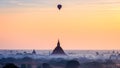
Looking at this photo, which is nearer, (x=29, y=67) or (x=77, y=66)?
(x=77, y=66)

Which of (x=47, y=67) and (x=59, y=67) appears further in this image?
(x=59, y=67)

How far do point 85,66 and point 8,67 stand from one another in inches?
1530

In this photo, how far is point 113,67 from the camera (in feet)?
362

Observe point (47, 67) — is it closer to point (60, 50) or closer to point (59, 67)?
point (59, 67)

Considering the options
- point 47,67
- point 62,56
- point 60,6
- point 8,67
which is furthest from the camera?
point 62,56

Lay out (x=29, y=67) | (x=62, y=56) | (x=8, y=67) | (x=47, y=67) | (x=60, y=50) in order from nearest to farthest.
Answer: (x=8, y=67)
(x=47, y=67)
(x=29, y=67)
(x=60, y=50)
(x=62, y=56)

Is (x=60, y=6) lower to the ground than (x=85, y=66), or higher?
higher

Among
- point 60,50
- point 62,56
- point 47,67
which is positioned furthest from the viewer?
point 62,56

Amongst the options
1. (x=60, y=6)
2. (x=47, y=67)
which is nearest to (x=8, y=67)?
(x=60, y=6)

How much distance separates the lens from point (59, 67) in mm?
113188

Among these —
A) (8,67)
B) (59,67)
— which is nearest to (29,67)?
(59,67)

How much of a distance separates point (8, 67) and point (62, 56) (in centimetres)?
8064

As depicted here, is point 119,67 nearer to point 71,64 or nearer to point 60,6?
point 71,64

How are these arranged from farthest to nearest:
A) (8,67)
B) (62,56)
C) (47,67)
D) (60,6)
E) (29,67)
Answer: (62,56), (29,67), (47,67), (60,6), (8,67)
